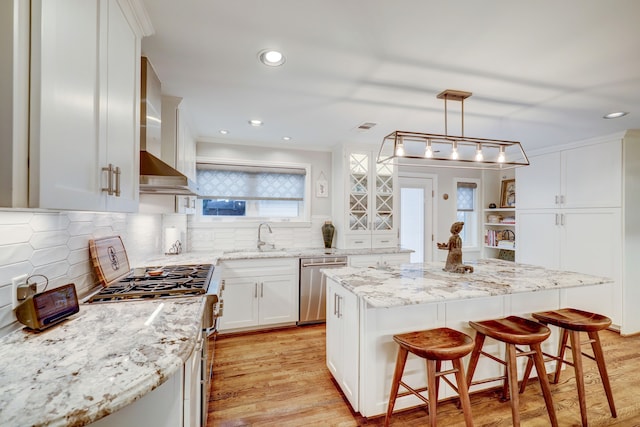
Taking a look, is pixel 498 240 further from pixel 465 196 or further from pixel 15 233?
pixel 15 233

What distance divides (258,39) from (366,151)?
2583 millimetres

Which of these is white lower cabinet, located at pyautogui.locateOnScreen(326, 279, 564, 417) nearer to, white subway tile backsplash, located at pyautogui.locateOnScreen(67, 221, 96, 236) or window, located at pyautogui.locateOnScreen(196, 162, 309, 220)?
white subway tile backsplash, located at pyautogui.locateOnScreen(67, 221, 96, 236)

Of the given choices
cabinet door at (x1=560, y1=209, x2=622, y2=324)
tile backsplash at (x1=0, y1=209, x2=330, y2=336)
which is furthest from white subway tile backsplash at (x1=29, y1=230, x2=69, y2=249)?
cabinet door at (x1=560, y1=209, x2=622, y2=324)

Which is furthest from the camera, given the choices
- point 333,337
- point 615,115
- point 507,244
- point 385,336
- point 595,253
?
point 507,244

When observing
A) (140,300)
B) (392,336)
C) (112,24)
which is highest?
(112,24)

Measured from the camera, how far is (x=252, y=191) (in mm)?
3934

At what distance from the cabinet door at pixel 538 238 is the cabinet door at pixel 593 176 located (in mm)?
336

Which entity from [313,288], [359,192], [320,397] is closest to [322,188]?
[359,192]

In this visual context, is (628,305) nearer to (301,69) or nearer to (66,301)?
(301,69)

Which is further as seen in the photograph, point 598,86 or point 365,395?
point 598,86

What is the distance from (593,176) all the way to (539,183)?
0.65 metres

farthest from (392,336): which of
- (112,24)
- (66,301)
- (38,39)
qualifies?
(112,24)

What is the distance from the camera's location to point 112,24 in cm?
122

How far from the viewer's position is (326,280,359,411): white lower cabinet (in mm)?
1914
